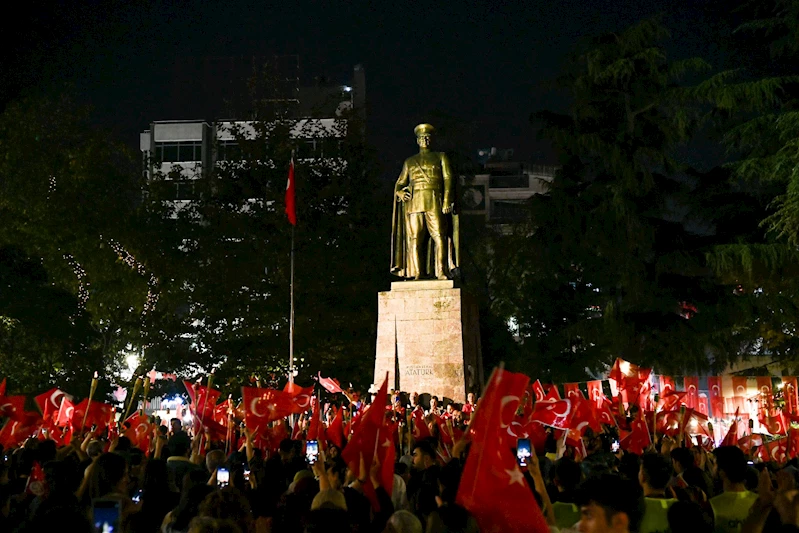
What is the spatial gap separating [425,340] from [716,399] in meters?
5.93

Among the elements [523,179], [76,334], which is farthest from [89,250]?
[523,179]

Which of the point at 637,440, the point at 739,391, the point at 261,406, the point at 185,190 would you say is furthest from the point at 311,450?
the point at 185,190

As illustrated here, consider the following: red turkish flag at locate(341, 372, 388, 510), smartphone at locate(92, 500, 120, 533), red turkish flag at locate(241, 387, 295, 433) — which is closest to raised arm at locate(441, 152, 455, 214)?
red turkish flag at locate(241, 387, 295, 433)

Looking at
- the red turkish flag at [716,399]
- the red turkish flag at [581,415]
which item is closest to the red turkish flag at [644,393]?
the red turkish flag at [581,415]

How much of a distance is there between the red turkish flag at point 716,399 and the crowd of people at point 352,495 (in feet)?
39.9

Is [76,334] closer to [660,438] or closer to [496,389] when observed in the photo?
[660,438]

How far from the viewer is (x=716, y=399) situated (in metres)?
19.9

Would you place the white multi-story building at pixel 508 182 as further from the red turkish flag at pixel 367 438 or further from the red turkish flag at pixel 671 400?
the red turkish flag at pixel 367 438

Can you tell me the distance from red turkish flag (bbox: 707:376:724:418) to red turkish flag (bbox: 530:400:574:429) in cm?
1082

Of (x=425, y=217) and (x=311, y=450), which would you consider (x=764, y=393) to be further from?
→ (x=311, y=450)

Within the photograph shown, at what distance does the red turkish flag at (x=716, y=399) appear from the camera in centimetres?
1964

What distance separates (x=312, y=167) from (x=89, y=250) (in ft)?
25.2

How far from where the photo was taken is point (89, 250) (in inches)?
1201

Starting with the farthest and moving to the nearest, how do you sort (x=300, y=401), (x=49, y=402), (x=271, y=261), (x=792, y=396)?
1. (x=271, y=261)
2. (x=792, y=396)
3. (x=49, y=402)
4. (x=300, y=401)
